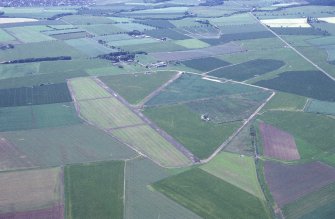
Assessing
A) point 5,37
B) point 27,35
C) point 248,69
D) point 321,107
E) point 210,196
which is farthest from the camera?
point 27,35

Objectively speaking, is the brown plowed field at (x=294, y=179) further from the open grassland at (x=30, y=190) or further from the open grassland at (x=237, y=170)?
Result: the open grassland at (x=30, y=190)

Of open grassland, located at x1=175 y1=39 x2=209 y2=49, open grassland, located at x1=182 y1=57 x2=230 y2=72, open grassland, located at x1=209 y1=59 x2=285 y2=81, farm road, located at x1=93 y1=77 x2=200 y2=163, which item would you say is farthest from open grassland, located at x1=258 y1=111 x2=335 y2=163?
open grassland, located at x1=175 y1=39 x2=209 y2=49

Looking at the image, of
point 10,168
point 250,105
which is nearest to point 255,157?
point 250,105

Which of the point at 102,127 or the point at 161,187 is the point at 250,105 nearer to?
the point at 102,127

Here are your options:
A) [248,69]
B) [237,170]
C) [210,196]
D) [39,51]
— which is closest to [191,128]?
[237,170]

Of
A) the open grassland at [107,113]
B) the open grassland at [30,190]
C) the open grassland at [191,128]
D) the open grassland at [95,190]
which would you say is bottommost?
the open grassland at [30,190]

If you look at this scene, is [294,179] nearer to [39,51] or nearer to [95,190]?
[95,190]

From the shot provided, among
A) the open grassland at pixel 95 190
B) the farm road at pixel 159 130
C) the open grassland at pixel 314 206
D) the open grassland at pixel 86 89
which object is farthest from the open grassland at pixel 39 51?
the open grassland at pixel 314 206
